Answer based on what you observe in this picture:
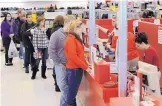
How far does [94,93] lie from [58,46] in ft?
3.14

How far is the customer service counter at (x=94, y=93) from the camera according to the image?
3553mm

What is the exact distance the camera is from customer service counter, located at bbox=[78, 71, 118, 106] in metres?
3.55

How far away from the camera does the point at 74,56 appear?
438 centimetres

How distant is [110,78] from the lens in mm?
4008

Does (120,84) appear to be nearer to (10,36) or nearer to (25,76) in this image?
(25,76)

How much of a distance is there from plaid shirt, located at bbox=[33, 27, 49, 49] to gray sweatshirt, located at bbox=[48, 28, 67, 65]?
8.38 ft

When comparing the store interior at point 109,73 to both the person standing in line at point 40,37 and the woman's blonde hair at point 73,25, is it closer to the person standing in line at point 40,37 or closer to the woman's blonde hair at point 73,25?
the woman's blonde hair at point 73,25

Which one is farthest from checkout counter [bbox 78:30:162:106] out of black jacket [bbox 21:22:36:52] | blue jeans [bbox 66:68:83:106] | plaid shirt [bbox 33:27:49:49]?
black jacket [bbox 21:22:36:52]

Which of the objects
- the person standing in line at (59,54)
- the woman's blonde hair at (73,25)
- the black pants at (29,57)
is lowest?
the black pants at (29,57)

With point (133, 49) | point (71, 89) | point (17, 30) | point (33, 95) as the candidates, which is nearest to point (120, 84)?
point (71, 89)

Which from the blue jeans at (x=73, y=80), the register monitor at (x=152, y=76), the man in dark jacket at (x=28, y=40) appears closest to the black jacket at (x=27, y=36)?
the man in dark jacket at (x=28, y=40)

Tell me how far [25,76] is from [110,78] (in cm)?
475

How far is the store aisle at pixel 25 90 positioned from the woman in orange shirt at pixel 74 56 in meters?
1.48

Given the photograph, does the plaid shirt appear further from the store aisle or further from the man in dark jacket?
the store aisle
